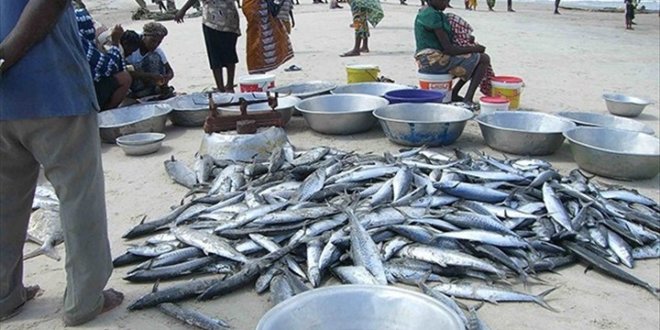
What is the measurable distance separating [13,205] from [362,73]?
602 centimetres

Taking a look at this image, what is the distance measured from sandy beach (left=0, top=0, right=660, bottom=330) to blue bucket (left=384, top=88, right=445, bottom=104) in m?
0.47

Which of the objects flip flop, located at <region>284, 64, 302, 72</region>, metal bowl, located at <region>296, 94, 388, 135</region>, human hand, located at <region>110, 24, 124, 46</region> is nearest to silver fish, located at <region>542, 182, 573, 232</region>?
metal bowl, located at <region>296, 94, 388, 135</region>

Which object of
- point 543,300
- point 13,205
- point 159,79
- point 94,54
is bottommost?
point 543,300

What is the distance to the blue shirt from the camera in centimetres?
261

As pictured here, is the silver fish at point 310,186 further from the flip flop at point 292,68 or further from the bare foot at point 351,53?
the bare foot at point 351,53

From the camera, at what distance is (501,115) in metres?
6.28

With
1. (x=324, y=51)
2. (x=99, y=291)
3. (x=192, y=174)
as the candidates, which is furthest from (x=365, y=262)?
(x=324, y=51)

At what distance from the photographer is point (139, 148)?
6105mm

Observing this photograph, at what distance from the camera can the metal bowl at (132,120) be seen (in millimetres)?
6449

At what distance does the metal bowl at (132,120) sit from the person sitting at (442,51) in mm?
3517

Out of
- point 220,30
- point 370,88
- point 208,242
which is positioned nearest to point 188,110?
→ point 220,30

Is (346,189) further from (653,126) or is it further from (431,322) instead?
(653,126)

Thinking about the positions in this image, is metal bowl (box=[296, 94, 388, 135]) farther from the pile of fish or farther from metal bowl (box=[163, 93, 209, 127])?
the pile of fish

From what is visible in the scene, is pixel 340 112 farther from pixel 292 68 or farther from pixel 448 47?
pixel 292 68
